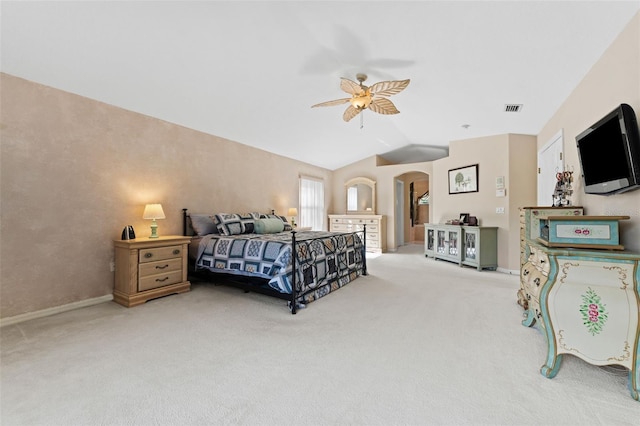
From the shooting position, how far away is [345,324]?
256 centimetres

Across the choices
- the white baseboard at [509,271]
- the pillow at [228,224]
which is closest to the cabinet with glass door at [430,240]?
the white baseboard at [509,271]

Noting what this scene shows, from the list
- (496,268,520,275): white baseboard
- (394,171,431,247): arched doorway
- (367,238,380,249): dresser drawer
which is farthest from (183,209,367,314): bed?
(394,171,431,247): arched doorway

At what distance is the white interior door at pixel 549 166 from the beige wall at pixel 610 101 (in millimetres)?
249

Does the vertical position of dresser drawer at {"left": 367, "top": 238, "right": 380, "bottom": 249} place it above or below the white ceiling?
below

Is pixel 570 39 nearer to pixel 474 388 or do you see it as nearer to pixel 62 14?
pixel 474 388

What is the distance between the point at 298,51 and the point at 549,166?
371 centimetres

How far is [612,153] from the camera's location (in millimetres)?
1921

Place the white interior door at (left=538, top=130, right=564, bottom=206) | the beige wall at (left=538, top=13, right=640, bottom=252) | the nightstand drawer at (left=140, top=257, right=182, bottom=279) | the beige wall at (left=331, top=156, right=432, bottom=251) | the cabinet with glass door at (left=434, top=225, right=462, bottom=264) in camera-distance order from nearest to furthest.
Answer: the beige wall at (left=538, top=13, right=640, bottom=252), the nightstand drawer at (left=140, top=257, right=182, bottom=279), the white interior door at (left=538, top=130, right=564, bottom=206), the cabinet with glass door at (left=434, top=225, right=462, bottom=264), the beige wall at (left=331, top=156, right=432, bottom=251)

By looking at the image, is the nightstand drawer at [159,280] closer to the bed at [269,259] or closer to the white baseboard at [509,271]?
the bed at [269,259]

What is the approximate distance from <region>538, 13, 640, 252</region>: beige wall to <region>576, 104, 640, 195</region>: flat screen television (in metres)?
0.13

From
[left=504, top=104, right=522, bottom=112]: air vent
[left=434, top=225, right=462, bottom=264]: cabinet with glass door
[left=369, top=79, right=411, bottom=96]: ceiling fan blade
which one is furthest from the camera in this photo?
[left=434, top=225, right=462, bottom=264]: cabinet with glass door

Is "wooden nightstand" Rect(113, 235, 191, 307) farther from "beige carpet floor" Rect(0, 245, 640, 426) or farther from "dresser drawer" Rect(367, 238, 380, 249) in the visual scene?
"dresser drawer" Rect(367, 238, 380, 249)

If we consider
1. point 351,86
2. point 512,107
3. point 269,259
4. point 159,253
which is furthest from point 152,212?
Answer: point 512,107

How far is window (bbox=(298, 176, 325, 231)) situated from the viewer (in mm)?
6903
